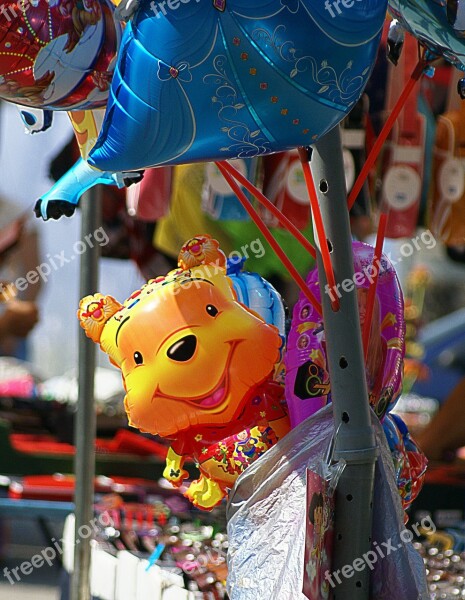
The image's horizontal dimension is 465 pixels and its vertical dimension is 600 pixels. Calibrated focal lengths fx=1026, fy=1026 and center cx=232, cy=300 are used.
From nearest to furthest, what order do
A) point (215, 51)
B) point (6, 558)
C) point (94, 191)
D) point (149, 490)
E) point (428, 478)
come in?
point (215, 51) < point (94, 191) < point (149, 490) < point (428, 478) < point (6, 558)

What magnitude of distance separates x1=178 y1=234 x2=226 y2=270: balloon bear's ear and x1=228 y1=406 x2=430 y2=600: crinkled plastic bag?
0.31m

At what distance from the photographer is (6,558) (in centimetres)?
426

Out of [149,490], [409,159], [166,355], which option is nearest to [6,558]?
[149,490]

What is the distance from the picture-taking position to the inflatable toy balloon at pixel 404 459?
1.72m

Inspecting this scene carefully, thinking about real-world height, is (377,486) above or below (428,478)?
below

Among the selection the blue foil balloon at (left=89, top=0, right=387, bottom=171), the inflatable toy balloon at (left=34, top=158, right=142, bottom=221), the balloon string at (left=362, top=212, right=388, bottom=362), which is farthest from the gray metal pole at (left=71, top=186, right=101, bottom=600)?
the blue foil balloon at (left=89, top=0, right=387, bottom=171)

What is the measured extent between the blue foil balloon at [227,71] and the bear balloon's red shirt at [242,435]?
50 cm

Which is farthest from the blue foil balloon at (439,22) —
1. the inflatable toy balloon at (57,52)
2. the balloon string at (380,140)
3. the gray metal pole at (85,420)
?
the gray metal pole at (85,420)

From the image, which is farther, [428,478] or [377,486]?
[428,478]

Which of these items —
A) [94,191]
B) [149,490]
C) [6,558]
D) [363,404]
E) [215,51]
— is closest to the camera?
[215,51]

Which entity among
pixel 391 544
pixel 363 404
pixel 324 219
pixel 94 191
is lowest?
pixel 391 544

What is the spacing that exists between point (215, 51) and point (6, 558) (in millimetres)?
3453

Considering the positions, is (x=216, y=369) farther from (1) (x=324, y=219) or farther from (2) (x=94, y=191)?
(2) (x=94, y=191)

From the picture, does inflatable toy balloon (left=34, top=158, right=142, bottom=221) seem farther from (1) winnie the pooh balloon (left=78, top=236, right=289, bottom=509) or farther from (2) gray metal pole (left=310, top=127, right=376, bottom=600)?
(2) gray metal pole (left=310, top=127, right=376, bottom=600)
